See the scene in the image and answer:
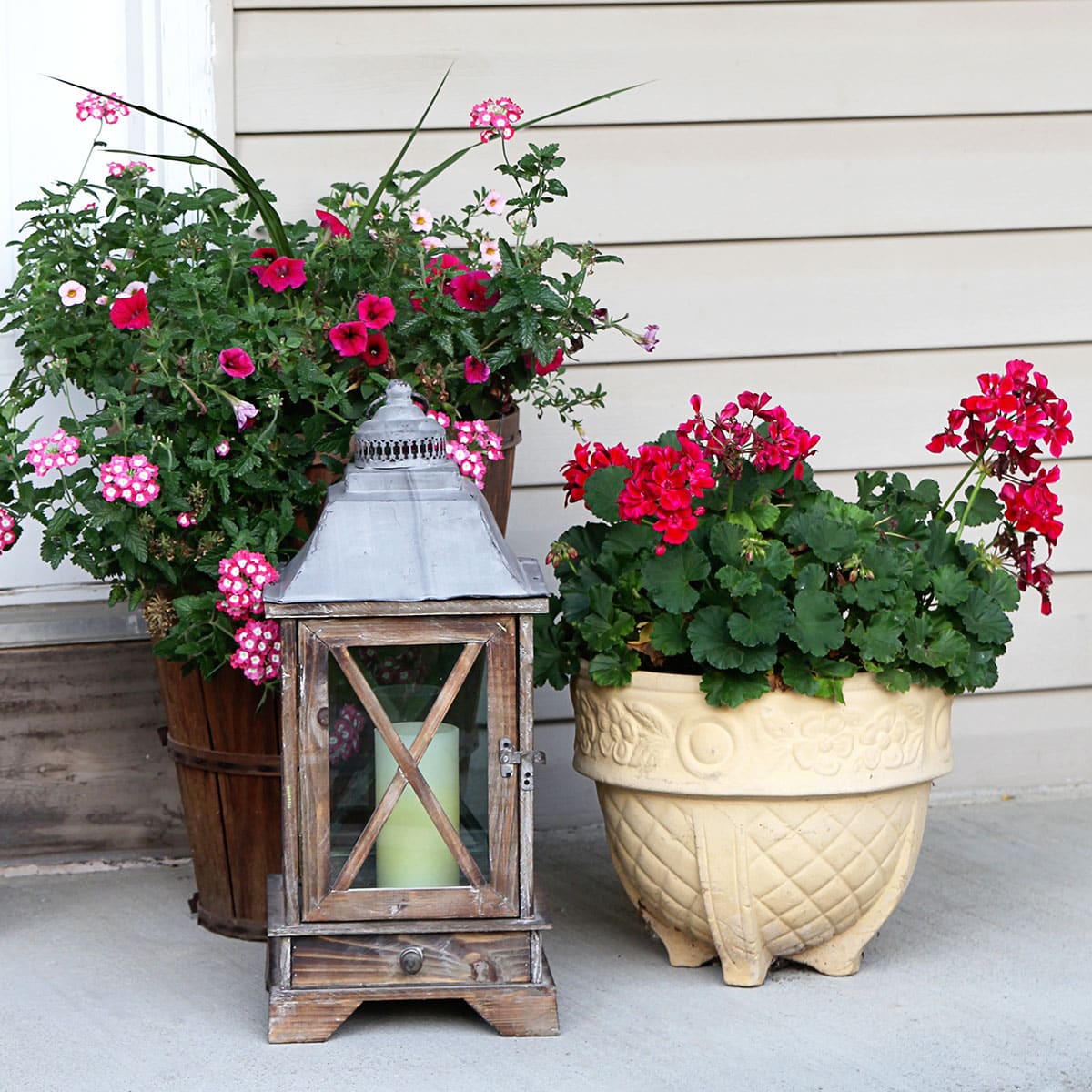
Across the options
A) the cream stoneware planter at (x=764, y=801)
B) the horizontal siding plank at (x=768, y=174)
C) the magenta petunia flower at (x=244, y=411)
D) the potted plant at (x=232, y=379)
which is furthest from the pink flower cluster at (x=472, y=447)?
the horizontal siding plank at (x=768, y=174)

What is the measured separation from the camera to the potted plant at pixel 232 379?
203cm

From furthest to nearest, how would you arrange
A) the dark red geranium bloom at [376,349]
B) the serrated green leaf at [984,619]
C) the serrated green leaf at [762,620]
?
the dark red geranium bloom at [376,349] → the serrated green leaf at [984,619] → the serrated green leaf at [762,620]

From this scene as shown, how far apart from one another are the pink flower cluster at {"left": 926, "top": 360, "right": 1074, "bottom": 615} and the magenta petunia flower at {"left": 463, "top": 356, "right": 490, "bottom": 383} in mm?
644

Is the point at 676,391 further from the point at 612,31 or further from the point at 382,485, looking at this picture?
the point at 382,485

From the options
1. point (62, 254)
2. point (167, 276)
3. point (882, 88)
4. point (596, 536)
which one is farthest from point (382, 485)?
point (882, 88)

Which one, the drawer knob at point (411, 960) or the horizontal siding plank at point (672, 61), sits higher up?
the horizontal siding plank at point (672, 61)

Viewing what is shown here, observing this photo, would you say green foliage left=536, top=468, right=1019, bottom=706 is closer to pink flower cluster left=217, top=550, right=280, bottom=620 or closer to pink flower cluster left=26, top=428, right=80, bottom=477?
pink flower cluster left=217, top=550, right=280, bottom=620

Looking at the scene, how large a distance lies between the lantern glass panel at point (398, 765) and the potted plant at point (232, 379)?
0.68 feet

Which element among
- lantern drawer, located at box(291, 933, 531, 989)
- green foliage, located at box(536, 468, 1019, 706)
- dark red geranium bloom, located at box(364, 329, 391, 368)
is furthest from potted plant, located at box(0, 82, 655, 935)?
lantern drawer, located at box(291, 933, 531, 989)

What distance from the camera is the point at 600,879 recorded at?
99.3 inches

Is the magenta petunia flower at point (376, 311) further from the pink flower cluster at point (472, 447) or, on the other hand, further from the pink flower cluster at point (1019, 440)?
the pink flower cluster at point (1019, 440)

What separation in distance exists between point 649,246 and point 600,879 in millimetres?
1128

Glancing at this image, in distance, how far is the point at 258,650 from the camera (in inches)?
76.4

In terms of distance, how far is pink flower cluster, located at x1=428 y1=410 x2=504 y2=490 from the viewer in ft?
6.68
